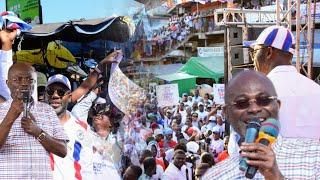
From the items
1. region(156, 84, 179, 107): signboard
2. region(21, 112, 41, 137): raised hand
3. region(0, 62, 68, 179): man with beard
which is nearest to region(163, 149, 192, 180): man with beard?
region(156, 84, 179, 107): signboard

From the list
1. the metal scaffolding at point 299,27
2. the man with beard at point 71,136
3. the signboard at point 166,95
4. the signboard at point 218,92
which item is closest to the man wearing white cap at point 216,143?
the signboard at point 218,92

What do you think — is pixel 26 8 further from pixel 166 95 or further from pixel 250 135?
pixel 250 135

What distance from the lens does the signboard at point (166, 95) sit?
3.97m

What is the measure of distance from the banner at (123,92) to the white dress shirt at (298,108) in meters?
1.78

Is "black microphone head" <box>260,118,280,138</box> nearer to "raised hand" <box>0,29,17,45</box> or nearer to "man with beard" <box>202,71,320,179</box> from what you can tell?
"man with beard" <box>202,71,320,179</box>

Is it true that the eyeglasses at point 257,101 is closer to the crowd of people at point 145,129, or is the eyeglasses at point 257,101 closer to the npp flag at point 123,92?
the crowd of people at point 145,129

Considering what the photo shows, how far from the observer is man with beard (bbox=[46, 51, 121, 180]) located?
9.73 feet

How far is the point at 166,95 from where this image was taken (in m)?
4.12

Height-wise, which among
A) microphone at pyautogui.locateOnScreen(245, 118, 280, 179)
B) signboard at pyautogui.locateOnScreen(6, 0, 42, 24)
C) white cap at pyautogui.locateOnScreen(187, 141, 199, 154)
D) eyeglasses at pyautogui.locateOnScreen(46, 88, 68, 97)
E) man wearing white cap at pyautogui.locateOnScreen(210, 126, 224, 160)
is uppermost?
signboard at pyautogui.locateOnScreen(6, 0, 42, 24)

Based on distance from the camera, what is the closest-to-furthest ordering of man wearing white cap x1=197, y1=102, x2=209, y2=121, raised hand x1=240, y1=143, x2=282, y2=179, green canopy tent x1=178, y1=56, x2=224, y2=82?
raised hand x1=240, y1=143, x2=282, y2=179, man wearing white cap x1=197, y1=102, x2=209, y2=121, green canopy tent x1=178, y1=56, x2=224, y2=82

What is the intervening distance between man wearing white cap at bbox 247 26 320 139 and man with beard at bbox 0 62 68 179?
99 cm

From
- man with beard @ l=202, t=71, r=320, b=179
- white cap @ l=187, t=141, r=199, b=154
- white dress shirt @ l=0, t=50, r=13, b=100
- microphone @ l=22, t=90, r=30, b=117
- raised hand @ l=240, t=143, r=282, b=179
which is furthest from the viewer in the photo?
white cap @ l=187, t=141, r=199, b=154

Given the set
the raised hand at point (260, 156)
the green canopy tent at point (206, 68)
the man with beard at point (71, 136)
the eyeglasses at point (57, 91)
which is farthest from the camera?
the green canopy tent at point (206, 68)

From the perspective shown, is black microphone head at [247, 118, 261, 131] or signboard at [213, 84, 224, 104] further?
signboard at [213, 84, 224, 104]
